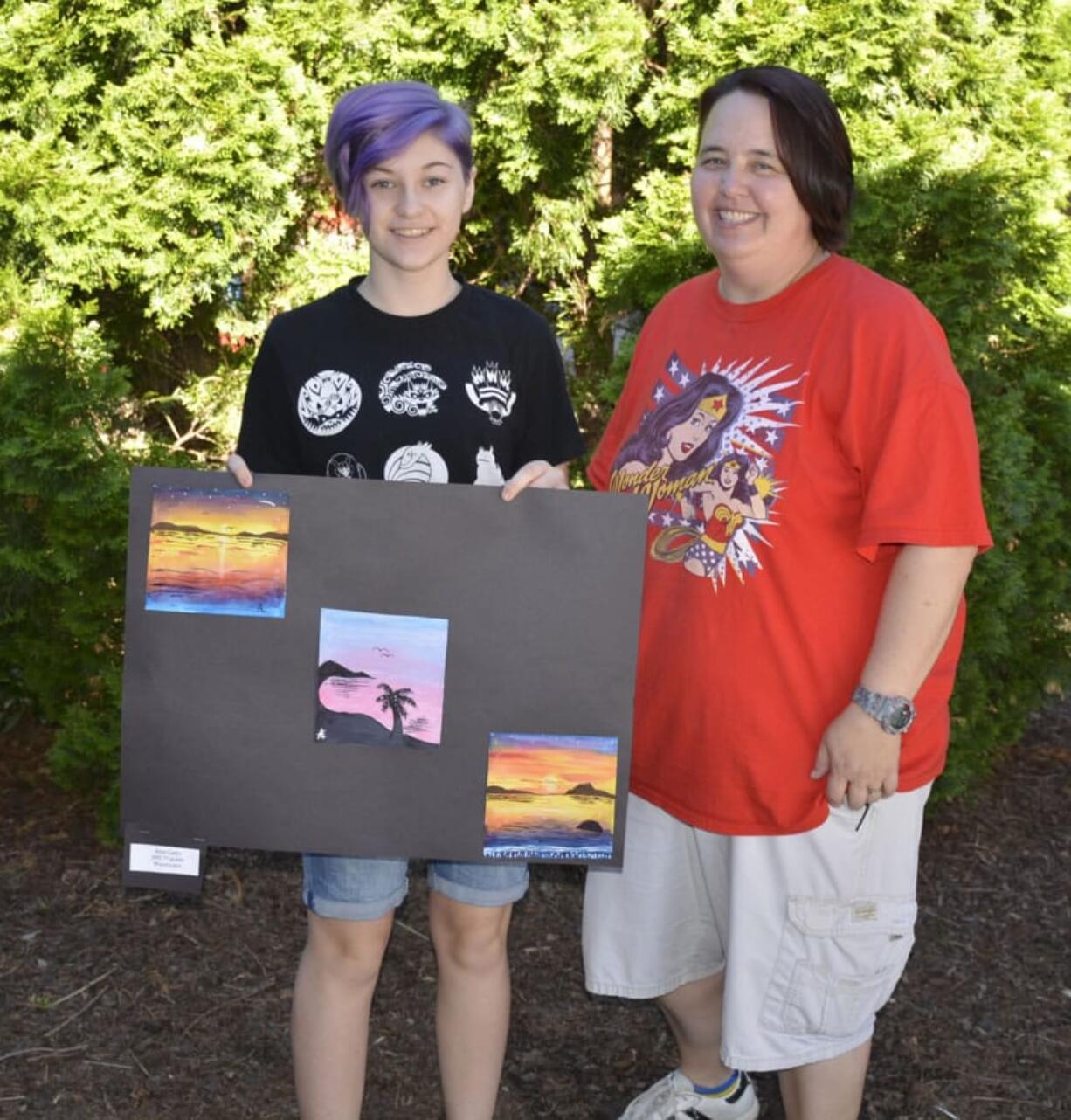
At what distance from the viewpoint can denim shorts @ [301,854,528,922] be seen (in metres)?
2.34

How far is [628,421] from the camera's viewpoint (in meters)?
2.53

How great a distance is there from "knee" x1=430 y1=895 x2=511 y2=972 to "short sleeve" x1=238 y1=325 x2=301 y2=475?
0.86 m

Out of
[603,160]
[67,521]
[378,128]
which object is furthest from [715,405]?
[603,160]

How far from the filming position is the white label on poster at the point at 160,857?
222 centimetres

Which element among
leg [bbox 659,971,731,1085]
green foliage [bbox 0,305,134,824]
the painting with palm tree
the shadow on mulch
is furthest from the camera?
green foliage [bbox 0,305,134,824]

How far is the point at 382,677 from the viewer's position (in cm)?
217

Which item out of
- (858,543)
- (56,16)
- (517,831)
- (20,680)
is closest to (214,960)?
(20,680)

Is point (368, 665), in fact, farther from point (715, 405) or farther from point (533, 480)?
point (715, 405)

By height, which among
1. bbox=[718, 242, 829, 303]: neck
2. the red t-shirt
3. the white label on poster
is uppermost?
bbox=[718, 242, 829, 303]: neck

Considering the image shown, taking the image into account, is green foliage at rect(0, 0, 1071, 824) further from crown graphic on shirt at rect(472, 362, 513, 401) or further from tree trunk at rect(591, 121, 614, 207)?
crown graphic on shirt at rect(472, 362, 513, 401)

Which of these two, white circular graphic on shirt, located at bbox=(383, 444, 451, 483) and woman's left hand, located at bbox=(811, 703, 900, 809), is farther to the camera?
white circular graphic on shirt, located at bbox=(383, 444, 451, 483)

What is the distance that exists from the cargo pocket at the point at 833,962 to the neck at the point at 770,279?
3.50 ft

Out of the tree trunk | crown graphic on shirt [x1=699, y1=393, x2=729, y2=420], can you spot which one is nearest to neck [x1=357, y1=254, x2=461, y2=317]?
crown graphic on shirt [x1=699, y1=393, x2=729, y2=420]

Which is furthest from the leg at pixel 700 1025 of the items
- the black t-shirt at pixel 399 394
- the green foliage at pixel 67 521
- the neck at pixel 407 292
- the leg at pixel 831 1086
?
the green foliage at pixel 67 521
